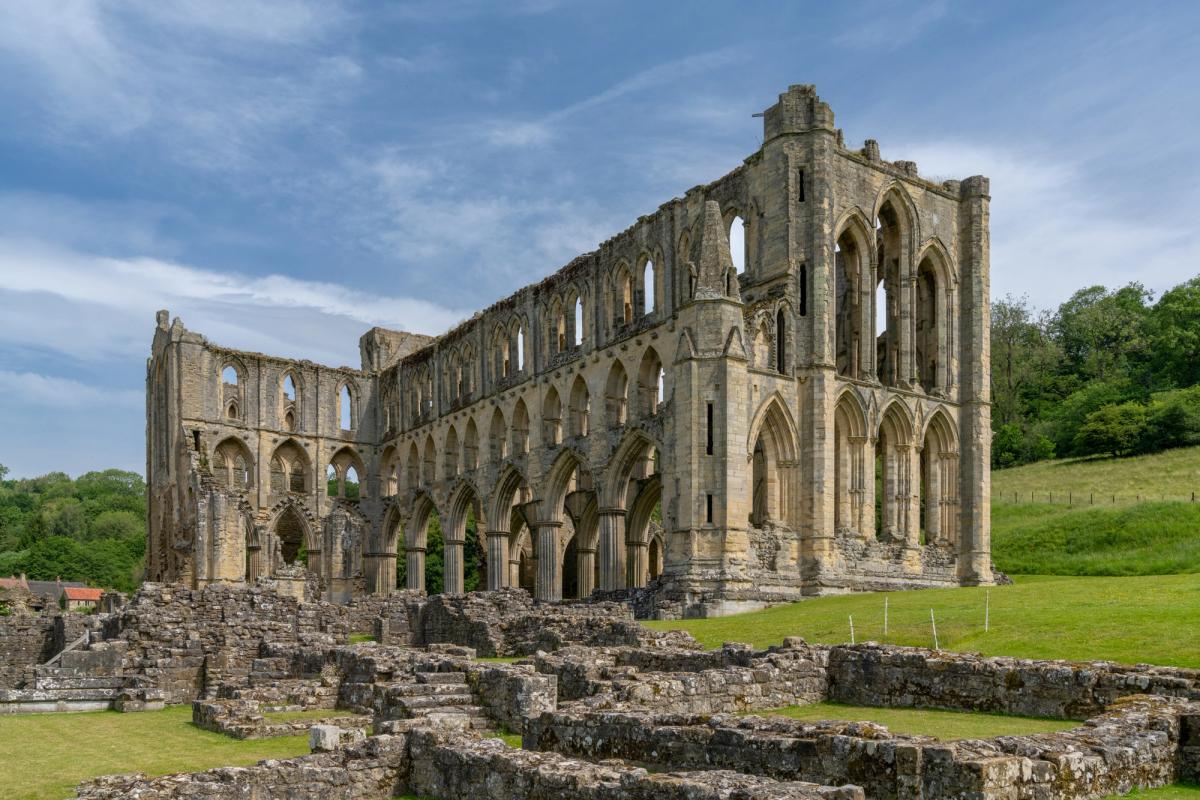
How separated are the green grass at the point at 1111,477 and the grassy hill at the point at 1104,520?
1.9 inches

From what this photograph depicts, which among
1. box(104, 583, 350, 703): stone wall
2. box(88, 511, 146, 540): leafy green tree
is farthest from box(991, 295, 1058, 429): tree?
box(88, 511, 146, 540): leafy green tree

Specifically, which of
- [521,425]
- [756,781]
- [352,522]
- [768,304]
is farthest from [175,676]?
[352,522]

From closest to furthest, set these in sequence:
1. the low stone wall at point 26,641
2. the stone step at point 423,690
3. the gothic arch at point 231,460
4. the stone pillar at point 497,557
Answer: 1. the stone step at point 423,690
2. the low stone wall at point 26,641
3. the stone pillar at point 497,557
4. the gothic arch at point 231,460

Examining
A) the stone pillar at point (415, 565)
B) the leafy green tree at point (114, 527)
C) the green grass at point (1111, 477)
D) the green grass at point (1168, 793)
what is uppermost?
the green grass at point (1111, 477)

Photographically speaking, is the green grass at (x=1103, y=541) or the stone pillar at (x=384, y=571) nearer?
the green grass at (x=1103, y=541)

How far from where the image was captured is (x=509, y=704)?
1614cm

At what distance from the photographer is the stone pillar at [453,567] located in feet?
171

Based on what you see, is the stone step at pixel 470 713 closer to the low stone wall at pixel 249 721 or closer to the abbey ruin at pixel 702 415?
the low stone wall at pixel 249 721

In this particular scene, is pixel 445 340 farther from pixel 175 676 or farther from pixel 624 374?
pixel 175 676

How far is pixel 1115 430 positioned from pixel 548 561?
34.7 metres

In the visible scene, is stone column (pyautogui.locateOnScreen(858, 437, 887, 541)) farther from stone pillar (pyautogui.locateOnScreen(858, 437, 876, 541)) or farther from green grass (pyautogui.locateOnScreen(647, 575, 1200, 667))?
green grass (pyautogui.locateOnScreen(647, 575, 1200, 667))

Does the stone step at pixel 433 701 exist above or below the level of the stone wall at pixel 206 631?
above

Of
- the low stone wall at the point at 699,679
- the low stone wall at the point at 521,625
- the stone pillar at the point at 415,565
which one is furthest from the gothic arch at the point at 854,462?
the stone pillar at the point at 415,565

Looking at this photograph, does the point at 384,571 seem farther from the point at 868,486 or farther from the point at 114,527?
the point at 114,527
